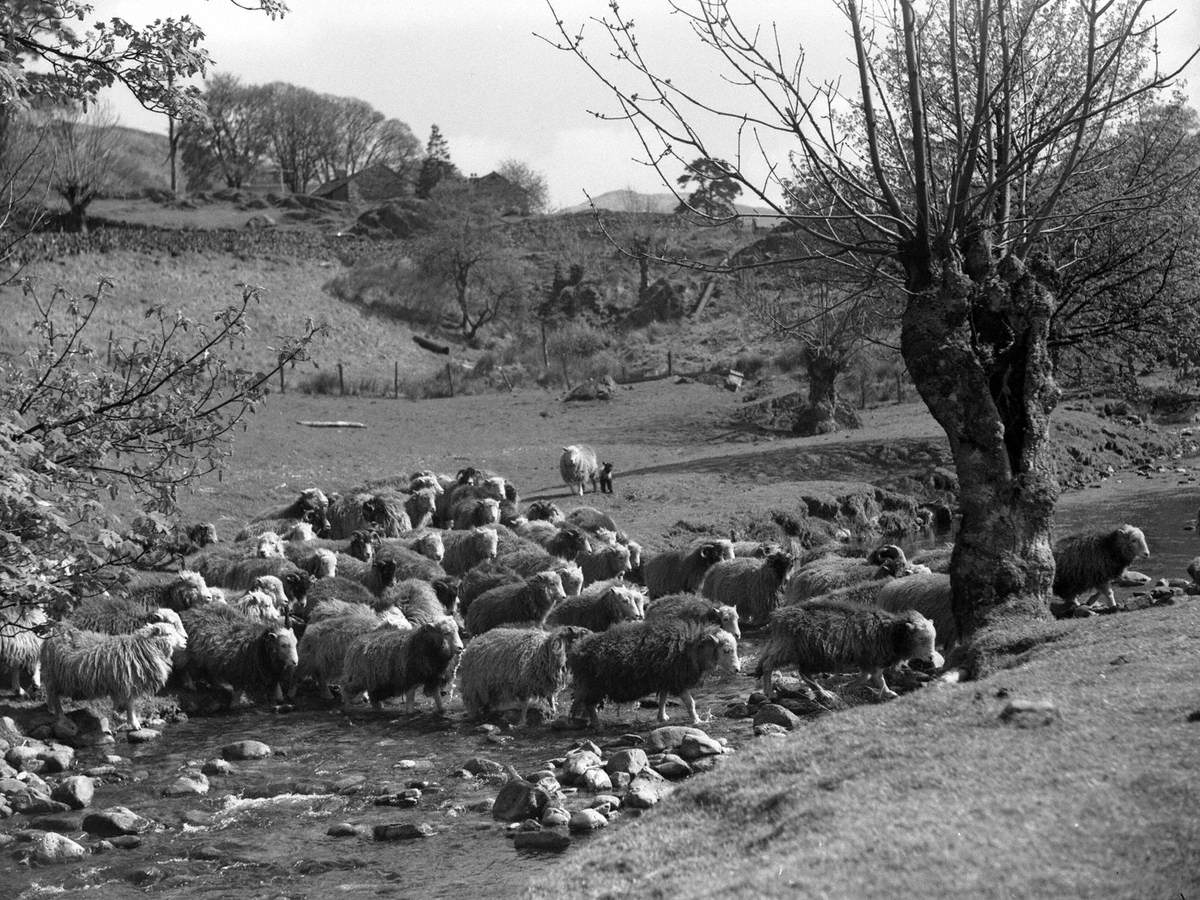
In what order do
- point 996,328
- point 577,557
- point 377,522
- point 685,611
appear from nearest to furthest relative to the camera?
point 996,328 < point 685,611 < point 577,557 < point 377,522

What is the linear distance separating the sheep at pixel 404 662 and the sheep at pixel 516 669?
1.21 feet

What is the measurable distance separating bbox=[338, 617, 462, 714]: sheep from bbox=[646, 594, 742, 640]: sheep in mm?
2216

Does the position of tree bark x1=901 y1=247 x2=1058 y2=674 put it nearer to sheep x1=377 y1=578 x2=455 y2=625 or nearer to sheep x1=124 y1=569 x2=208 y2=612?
sheep x1=377 y1=578 x2=455 y2=625

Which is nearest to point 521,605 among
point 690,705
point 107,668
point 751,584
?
point 751,584

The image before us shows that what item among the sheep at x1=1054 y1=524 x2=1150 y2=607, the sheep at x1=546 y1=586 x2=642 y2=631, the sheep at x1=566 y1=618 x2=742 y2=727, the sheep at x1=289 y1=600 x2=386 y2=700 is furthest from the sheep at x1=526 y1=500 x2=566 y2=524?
the sheep at x1=566 y1=618 x2=742 y2=727

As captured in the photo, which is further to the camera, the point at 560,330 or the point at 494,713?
the point at 560,330

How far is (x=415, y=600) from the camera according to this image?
16219 mm

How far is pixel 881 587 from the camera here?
15.2 m

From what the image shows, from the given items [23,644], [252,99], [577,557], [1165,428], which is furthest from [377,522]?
[252,99]

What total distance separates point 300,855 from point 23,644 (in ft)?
19.0

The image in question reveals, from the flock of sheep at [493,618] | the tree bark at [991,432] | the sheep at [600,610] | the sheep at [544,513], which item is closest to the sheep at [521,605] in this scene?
the flock of sheep at [493,618]

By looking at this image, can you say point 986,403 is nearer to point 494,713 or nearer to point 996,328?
point 996,328

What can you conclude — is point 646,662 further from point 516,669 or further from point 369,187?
point 369,187

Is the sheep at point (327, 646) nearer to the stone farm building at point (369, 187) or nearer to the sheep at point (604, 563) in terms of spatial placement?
the sheep at point (604, 563)
